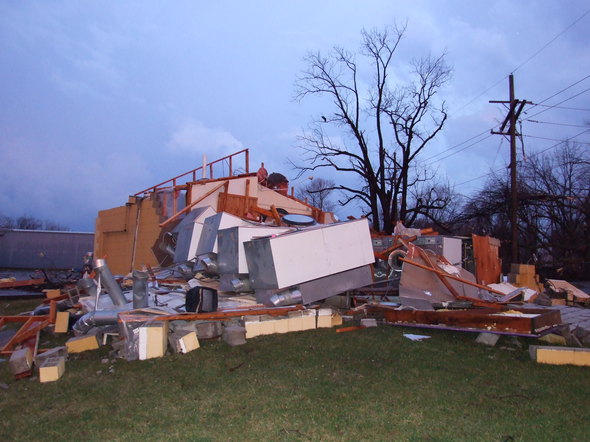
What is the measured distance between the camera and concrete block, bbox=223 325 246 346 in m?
6.09

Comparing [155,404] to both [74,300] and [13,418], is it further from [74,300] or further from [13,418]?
[74,300]

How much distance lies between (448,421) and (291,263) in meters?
3.75

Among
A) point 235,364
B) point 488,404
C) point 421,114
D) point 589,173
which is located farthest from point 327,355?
point 589,173

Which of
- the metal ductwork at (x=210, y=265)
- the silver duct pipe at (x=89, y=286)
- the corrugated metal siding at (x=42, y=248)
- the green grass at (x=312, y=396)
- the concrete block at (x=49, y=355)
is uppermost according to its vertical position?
the corrugated metal siding at (x=42, y=248)

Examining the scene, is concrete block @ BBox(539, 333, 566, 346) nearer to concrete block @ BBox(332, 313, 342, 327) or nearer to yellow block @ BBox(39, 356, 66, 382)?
concrete block @ BBox(332, 313, 342, 327)

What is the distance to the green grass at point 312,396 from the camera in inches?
141

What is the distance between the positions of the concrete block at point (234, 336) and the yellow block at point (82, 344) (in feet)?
6.33

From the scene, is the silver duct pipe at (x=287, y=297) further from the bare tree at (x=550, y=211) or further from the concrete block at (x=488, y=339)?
the bare tree at (x=550, y=211)

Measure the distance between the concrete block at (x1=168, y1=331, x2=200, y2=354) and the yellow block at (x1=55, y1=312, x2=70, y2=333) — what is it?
289 cm

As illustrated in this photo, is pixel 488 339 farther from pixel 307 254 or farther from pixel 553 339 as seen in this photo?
pixel 307 254

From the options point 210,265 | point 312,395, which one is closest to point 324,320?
point 210,265

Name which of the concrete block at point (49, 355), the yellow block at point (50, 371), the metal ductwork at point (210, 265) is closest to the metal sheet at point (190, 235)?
the metal ductwork at point (210, 265)

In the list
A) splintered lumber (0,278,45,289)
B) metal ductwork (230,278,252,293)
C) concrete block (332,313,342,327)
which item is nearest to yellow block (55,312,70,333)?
metal ductwork (230,278,252,293)

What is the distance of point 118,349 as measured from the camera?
19.8ft
